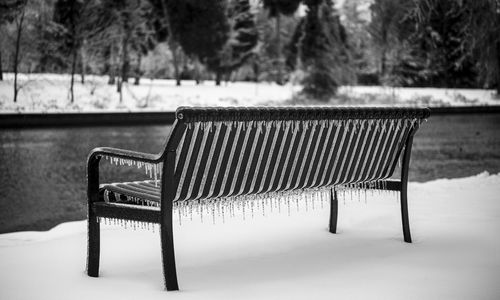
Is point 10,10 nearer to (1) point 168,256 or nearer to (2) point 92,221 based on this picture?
(2) point 92,221

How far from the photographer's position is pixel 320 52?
141ft

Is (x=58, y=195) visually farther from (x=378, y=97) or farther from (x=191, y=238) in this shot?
(x=378, y=97)

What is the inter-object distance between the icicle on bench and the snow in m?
0.33

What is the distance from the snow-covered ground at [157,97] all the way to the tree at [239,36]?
458 cm

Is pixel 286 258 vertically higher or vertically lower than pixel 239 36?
lower

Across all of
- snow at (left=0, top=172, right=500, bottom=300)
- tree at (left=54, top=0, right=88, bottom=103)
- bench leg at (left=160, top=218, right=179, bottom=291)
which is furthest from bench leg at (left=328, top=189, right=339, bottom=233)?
tree at (left=54, top=0, right=88, bottom=103)

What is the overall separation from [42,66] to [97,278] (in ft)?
123

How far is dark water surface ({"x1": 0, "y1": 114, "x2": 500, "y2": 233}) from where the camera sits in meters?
9.05

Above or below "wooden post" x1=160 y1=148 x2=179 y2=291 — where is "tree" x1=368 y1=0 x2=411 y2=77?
above

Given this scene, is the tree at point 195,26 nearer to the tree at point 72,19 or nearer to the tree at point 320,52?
the tree at point 320,52

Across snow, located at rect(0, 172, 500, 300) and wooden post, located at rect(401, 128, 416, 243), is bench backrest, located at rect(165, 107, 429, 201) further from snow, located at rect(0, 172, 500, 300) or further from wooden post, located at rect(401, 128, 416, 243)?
snow, located at rect(0, 172, 500, 300)

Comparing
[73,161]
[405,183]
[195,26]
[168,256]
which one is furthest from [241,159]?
[195,26]

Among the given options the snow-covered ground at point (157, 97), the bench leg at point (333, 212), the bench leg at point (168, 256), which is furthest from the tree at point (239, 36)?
the bench leg at point (168, 256)

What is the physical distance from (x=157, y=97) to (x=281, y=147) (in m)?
36.2
